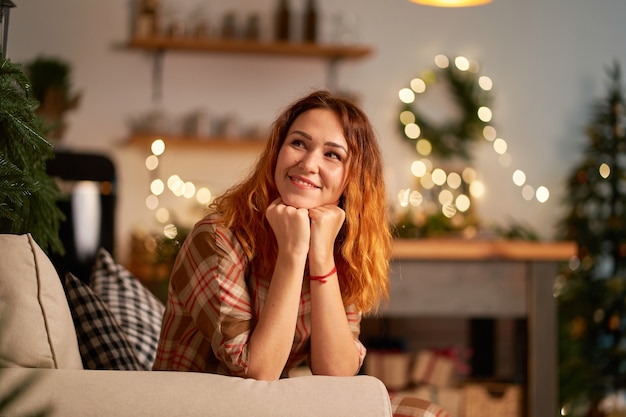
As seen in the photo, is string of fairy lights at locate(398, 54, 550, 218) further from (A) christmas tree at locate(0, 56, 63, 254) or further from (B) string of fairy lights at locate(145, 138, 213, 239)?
(A) christmas tree at locate(0, 56, 63, 254)

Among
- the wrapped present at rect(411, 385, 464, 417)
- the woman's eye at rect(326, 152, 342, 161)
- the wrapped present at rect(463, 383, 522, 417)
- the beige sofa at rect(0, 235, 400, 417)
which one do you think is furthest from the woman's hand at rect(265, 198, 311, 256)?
the wrapped present at rect(411, 385, 464, 417)

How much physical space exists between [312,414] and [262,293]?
438 millimetres

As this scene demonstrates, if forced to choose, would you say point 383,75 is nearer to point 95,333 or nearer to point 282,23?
point 282,23

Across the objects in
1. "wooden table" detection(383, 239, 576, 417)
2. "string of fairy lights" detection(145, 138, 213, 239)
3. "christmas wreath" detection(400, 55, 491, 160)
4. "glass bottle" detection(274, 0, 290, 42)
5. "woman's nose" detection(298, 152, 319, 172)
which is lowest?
"wooden table" detection(383, 239, 576, 417)

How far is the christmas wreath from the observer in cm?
490

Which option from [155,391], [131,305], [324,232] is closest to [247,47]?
[131,305]

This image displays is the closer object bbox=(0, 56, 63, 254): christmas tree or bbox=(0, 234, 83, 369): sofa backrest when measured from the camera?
bbox=(0, 234, 83, 369): sofa backrest

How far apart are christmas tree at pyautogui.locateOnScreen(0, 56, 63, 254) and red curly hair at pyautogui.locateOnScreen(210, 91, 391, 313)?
360 millimetres

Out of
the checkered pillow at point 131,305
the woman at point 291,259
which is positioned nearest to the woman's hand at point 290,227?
the woman at point 291,259

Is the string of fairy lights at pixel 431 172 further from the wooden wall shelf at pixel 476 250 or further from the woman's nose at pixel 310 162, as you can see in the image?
the woman's nose at pixel 310 162

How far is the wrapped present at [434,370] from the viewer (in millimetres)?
3445

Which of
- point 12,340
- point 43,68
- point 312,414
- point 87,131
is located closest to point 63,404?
point 12,340

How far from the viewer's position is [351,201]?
173 centimetres

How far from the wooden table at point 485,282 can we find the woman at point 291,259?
4.27ft
